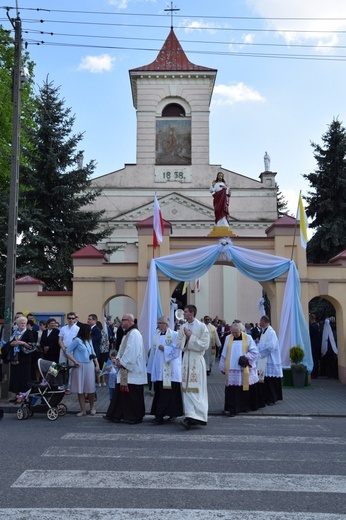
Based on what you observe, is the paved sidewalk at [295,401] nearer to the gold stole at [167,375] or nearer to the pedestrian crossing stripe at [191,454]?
the gold stole at [167,375]

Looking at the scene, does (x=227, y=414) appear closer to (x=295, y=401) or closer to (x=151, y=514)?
(x=295, y=401)

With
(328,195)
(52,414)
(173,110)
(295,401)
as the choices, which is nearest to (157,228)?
(295,401)

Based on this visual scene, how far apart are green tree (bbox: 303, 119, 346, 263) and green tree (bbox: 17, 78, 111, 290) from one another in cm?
1058

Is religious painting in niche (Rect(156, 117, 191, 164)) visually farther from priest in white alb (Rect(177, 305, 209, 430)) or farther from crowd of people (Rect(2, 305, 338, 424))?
priest in white alb (Rect(177, 305, 209, 430))

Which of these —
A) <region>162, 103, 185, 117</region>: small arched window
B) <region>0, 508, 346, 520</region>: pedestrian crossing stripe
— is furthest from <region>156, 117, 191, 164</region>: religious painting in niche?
<region>0, 508, 346, 520</region>: pedestrian crossing stripe

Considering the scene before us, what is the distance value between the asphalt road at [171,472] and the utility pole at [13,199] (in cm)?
364

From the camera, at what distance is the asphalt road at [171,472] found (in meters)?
4.95

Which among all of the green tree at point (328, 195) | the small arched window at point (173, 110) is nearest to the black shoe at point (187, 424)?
the green tree at point (328, 195)

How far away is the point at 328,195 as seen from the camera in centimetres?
2756

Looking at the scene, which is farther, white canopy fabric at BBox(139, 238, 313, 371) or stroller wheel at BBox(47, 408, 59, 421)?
white canopy fabric at BBox(139, 238, 313, 371)

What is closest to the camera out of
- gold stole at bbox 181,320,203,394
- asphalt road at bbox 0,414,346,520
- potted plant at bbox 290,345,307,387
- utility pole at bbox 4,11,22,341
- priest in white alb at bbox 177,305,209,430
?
asphalt road at bbox 0,414,346,520

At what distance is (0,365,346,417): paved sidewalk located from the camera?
441 inches

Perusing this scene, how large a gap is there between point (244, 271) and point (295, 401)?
16.1ft

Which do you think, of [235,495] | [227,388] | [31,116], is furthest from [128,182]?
[235,495]
